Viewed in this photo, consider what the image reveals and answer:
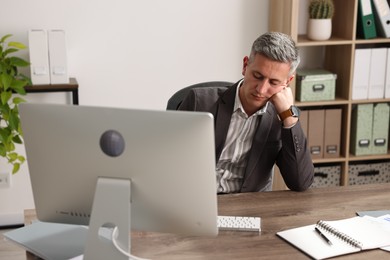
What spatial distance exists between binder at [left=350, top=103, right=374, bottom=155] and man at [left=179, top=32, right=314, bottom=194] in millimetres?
1481

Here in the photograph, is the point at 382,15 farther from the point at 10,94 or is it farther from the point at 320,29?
the point at 10,94

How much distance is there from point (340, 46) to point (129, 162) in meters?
2.51

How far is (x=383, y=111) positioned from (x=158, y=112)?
8.54 feet

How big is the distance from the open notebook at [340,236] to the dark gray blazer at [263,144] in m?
0.32

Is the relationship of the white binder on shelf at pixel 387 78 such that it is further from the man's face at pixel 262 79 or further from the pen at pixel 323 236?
the pen at pixel 323 236

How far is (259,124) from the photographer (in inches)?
93.3

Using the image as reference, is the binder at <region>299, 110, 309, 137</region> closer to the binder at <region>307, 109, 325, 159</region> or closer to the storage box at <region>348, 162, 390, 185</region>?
the binder at <region>307, 109, 325, 159</region>

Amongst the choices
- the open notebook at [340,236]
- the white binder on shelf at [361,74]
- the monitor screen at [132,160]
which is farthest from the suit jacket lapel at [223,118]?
the white binder on shelf at [361,74]

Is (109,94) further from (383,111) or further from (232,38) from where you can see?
(383,111)

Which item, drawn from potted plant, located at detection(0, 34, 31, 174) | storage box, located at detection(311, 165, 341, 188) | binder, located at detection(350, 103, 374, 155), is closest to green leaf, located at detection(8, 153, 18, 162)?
potted plant, located at detection(0, 34, 31, 174)

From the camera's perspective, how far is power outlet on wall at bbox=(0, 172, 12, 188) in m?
3.59

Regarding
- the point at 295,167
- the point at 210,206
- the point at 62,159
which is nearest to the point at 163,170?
the point at 210,206

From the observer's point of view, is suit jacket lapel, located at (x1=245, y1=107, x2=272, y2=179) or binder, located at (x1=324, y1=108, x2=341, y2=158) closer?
suit jacket lapel, located at (x1=245, y1=107, x2=272, y2=179)

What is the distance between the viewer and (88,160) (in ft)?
5.16
